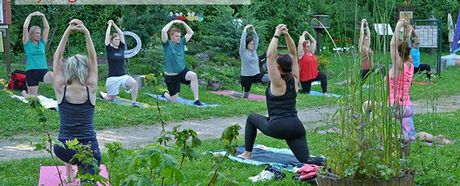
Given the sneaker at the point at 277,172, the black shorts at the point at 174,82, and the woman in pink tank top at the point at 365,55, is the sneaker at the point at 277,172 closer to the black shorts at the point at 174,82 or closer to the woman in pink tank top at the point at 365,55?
the woman in pink tank top at the point at 365,55

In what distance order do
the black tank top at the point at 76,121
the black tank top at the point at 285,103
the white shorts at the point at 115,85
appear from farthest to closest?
the white shorts at the point at 115,85 → the black tank top at the point at 285,103 → the black tank top at the point at 76,121

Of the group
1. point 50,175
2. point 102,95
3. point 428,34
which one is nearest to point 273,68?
point 50,175

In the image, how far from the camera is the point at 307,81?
1534 cm

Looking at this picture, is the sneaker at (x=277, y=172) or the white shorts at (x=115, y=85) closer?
the sneaker at (x=277, y=172)

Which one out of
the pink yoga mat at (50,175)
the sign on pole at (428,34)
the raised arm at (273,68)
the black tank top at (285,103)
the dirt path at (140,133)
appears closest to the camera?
the pink yoga mat at (50,175)

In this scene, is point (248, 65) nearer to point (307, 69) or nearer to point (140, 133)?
point (307, 69)

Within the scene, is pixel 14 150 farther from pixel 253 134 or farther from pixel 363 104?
pixel 363 104

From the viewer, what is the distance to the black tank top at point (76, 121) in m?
6.36

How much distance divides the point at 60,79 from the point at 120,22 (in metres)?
12.1

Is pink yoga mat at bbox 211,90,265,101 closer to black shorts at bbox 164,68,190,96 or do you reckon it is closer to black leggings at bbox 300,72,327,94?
black leggings at bbox 300,72,327,94

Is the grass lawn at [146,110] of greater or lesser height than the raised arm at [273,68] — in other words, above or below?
below

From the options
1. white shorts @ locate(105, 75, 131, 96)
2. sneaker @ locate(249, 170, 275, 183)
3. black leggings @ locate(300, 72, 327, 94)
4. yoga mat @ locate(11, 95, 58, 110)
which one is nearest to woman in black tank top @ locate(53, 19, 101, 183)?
sneaker @ locate(249, 170, 275, 183)

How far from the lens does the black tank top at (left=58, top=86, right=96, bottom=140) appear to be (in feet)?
20.9

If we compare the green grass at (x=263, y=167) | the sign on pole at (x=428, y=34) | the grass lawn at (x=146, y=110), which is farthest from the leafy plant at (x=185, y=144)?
the sign on pole at (x=428, y=34)
